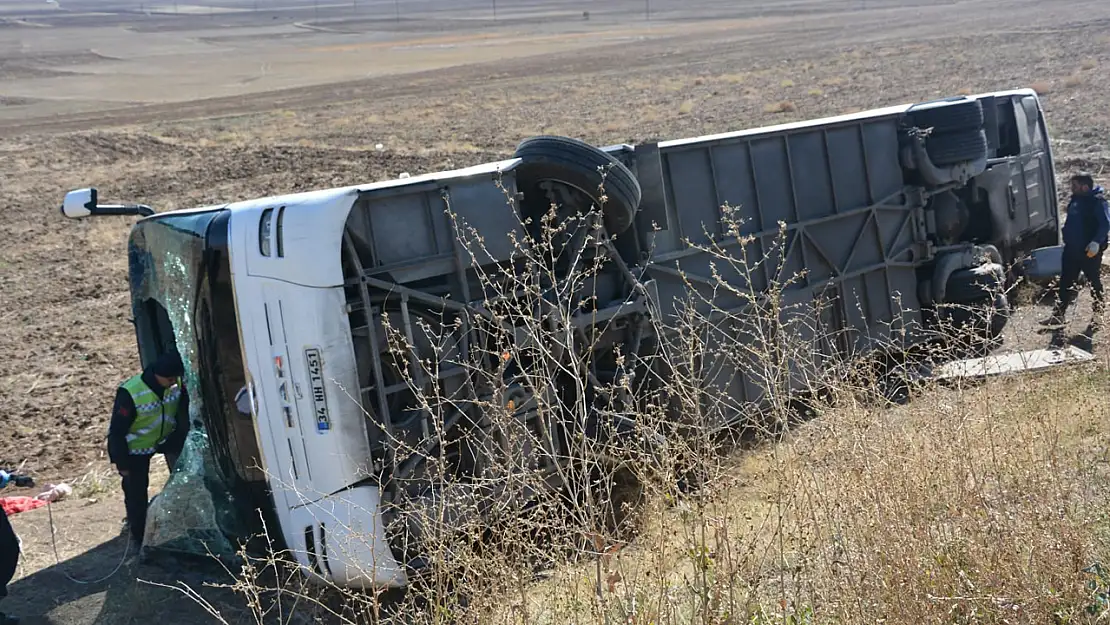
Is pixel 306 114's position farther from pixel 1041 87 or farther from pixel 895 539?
pixel 895 539

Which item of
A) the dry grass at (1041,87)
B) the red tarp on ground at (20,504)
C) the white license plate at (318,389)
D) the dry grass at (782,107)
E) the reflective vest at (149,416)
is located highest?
the dry grass at (782,107)

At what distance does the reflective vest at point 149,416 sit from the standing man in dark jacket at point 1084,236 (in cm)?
707

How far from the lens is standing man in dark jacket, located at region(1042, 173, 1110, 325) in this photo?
955cm

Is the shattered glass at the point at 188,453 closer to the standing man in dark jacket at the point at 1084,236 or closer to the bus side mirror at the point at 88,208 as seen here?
the bus side mirror at the point at 88,208

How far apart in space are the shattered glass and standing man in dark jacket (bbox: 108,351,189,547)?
20 cm

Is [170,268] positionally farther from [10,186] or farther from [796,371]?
[10,186]

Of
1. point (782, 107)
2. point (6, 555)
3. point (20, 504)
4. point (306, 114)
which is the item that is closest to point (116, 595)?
point (6, 555)

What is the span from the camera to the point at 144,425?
7129 mm

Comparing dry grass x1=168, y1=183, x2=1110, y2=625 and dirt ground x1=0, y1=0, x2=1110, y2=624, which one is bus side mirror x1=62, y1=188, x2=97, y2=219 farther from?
dry grass x1=168, y1=183, x2=1110, y2=625

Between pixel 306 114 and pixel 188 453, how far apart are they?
94.6 ft

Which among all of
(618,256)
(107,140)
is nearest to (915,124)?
(618,256)

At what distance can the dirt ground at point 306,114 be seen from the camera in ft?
32.0

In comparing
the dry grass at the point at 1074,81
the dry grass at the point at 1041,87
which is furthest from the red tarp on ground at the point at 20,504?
the dry grass at the point at 1074,81

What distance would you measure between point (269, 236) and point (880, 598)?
11.8 ft
